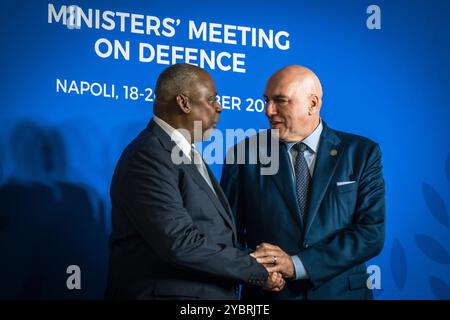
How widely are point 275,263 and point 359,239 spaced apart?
1.27ft

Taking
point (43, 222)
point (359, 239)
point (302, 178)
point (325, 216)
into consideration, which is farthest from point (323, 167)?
point (43, 222)

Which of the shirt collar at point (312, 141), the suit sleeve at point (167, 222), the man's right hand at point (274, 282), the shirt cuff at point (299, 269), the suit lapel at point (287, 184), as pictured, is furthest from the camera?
the shirt collar at point (312, 141)

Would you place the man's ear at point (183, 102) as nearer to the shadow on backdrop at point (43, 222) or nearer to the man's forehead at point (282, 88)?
the man's forehead at point (282, 88)

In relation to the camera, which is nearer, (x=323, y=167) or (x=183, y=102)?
(x=183, y=102)

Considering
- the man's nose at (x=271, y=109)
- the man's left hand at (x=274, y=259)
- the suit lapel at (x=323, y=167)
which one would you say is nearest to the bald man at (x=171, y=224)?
the man's left hand at (x=274, y=259)

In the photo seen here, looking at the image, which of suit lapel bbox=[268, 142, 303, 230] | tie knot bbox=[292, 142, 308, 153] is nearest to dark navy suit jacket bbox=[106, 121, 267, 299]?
suit lapel bbox=[268, 142, 303, 230]

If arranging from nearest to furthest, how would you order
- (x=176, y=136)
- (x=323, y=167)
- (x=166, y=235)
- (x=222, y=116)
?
(x=166, y=235), (x=176, y=136), (x=323, y=167), (x=222, y=116)

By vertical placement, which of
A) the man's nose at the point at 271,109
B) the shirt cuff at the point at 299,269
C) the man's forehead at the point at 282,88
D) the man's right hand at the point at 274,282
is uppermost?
the man's forehead at the point at 282,88

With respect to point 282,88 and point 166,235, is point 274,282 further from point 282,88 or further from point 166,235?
point 282,88

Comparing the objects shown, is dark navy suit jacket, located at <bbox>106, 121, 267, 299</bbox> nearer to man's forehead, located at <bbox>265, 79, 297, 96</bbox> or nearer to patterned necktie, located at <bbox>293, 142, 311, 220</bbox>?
patterned necktie, located at <bbox>293, 142, 311, 220</bbox>

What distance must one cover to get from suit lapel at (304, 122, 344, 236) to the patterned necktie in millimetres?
46

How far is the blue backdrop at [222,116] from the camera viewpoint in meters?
3.53

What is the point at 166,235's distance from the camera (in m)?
2.69
